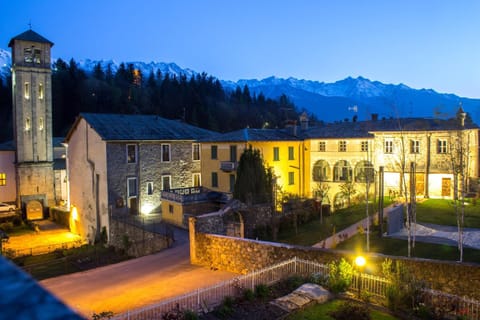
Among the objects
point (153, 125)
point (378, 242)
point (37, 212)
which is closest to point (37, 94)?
point (37, 212)

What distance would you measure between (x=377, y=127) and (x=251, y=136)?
11.9 meters

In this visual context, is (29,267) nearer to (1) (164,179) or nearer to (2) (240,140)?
(1) (164,179)

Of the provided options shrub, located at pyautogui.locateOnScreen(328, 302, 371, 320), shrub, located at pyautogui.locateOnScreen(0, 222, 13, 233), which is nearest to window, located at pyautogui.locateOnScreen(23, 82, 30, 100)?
shrub, located at pyautogui.locateOnScreen(0, 222, 13, 233)

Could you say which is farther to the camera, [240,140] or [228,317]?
[240,140]

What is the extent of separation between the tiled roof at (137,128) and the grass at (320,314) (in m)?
24.6

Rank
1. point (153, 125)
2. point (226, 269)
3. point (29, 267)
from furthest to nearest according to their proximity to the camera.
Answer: point (153, 125), point (29, 267), point (226, 269)

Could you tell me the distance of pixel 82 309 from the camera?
15055mm

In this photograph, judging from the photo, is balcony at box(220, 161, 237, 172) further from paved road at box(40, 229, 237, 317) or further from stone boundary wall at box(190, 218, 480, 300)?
stone boundary wall at box(190, 218, 480, 300)

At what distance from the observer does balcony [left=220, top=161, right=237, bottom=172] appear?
35.8 m

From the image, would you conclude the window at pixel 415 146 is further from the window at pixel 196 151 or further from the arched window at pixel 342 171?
the window at pixel 196 151

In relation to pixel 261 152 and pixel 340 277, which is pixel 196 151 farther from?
pixel 340 277

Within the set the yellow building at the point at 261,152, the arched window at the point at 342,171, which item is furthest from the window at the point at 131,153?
the arched window at the point at 342,171

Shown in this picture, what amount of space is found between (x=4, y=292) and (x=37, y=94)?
49.1 metres

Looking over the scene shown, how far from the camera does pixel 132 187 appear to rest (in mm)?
34656
